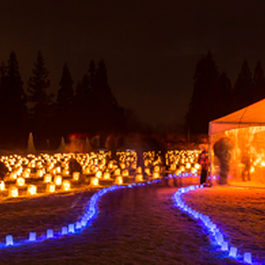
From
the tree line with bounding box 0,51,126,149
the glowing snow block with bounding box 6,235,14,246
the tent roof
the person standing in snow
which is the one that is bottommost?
the glowing snow block with bounding box 6,235,14,246

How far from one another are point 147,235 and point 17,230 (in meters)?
2.63

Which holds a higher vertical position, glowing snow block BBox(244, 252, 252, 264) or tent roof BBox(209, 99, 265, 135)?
tent roof BBox(209, 99, 265, 135)

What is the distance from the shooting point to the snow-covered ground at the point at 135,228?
5633 millimetres

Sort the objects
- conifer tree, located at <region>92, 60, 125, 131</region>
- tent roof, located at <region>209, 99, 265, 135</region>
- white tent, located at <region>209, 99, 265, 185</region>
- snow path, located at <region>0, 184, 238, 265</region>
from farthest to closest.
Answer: conifer tree, located at <region>92, 60, 125, 131</region> → white tent, located at <region>209, 99, 265, 185</region> → tent roof, located at <region>209, 99, 265, 135</region> → snow path, located at <region>0, 184, 238, 265</region>

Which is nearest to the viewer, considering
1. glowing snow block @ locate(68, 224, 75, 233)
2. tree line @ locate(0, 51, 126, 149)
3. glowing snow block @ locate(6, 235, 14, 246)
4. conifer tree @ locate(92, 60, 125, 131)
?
glowing snow block @ locate(6, 235, 14, 246)

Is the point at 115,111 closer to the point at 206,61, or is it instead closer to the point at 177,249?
the point at 206,61

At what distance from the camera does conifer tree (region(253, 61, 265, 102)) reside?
204 feet

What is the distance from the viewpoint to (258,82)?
6322 centimetres

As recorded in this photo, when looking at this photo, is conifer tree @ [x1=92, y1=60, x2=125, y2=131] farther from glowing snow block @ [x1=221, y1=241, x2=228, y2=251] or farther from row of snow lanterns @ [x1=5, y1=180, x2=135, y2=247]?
glowing snow block @ [x1=221, y1=241, x2=228, y2=251]

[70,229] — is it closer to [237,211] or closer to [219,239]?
[219,239]

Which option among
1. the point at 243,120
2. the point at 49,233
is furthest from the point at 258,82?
the point at 49,233

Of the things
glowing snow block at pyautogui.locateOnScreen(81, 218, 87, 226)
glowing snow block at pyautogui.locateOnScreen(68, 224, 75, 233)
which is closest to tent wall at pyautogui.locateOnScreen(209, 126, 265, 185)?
glowing snow block at pyautogui.locateOnScreen(81, 218, 87, 226)

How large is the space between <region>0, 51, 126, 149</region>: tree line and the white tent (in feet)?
124

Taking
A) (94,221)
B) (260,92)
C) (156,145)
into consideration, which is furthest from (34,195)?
(260,92)
